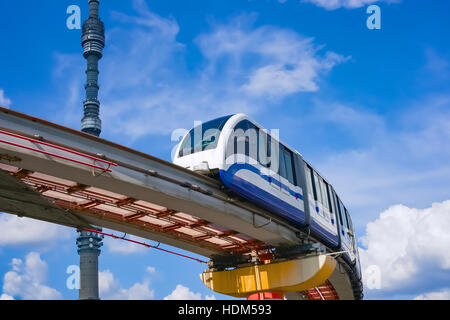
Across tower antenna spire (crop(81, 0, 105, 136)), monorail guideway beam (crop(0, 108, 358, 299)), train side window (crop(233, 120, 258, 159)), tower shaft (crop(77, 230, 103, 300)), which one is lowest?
monorail guideway beam (crop(0, 108, 358, 299))

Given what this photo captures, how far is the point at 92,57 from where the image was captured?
16512 cm

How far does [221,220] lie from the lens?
16.7 m

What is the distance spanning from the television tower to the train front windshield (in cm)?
14793

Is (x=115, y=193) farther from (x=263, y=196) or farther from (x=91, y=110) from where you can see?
(x=91, y=110)

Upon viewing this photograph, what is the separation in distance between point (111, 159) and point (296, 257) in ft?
32.1

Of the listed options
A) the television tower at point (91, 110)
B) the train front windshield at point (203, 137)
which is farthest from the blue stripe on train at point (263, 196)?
the television tower at point (91, 110)

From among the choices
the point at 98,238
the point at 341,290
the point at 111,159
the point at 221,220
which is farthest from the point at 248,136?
the point at 98,238

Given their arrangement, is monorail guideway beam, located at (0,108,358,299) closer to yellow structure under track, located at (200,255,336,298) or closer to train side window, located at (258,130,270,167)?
yellow structure under track, located at (200,255,336,298)

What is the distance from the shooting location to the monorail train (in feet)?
51.9

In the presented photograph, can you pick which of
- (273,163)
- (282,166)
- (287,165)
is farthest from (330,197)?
(273,163)

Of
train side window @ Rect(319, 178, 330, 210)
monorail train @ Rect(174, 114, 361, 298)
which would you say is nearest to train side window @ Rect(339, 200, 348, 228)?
train side window @ Rect(319, 178, 330, 210)

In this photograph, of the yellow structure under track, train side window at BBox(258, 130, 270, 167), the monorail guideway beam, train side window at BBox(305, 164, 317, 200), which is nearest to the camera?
the monorail guideway beam

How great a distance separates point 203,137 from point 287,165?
12.9 feet

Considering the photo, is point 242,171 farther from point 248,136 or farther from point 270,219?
point 270,219
